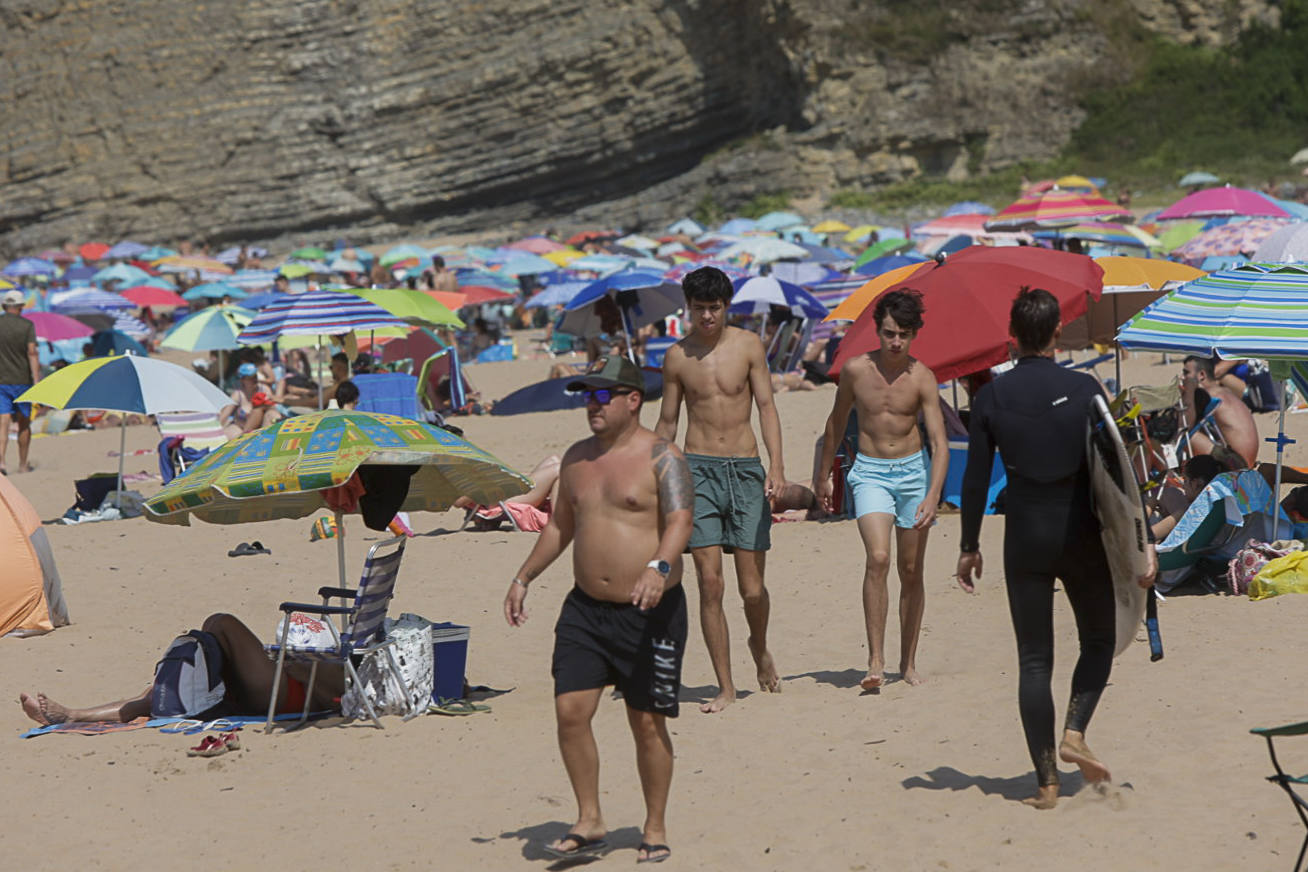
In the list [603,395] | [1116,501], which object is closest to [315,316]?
[603,395]

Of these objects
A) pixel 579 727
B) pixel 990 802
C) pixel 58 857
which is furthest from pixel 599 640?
pixel 58 857

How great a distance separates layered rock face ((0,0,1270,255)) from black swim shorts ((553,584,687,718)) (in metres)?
37.2

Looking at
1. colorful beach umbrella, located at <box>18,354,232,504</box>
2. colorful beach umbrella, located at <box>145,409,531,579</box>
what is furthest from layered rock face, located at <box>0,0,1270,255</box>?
colorful beach umbrella, located at <box>145,409,531,579</box>

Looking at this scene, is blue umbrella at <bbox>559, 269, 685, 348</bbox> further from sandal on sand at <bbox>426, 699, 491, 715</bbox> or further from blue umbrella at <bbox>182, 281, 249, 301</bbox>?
blue umbrella at <bbox>182, 281, 249, 301</bbox>

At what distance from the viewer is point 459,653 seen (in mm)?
6590

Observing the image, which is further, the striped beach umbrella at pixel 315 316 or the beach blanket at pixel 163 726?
the striped beach umbrella at pixel 315 316

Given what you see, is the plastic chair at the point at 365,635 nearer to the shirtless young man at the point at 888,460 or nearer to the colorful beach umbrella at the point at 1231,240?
the shirtless young man at the point at 888,460

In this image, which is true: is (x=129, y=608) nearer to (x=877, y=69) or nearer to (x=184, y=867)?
(x=184, y=867)

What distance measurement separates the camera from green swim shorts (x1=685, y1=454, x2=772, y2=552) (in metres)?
6.18

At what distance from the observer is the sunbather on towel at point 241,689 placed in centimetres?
652

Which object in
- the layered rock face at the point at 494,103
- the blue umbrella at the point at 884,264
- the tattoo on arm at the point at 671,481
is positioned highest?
the layered rock face at the point at 494,103

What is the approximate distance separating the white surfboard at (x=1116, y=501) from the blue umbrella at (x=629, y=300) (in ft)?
39.8

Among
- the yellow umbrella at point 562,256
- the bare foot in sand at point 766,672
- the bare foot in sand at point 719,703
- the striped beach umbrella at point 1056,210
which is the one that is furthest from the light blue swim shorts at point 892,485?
the yellow umbrella at point 562,256

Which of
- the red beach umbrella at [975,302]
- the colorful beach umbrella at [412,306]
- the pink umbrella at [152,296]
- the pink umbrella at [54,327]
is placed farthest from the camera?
the pink umbrella at [152,296]
